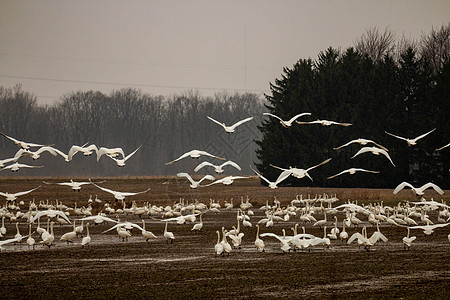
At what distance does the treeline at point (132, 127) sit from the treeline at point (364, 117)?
41904 mm

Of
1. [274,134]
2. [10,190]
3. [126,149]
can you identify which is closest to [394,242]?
[10,190]

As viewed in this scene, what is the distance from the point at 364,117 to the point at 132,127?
218ft

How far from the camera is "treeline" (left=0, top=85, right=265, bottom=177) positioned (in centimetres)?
12181

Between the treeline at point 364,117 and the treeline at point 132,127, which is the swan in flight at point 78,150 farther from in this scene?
the treeline at point 132,127

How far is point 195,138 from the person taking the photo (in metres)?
130

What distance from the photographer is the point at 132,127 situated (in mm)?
132125

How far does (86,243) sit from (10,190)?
120 ft

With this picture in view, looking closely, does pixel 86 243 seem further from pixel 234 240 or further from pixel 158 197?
pixel 158 197

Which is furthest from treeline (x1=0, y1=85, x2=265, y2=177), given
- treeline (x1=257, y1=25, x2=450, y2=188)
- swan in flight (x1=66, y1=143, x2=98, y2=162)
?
swan in flight (x1=66, y1=143, x2=98, y2=162)

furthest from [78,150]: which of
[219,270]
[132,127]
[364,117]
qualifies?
[132,127]

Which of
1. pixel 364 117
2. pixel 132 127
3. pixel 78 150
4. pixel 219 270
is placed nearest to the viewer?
pixel 219 270

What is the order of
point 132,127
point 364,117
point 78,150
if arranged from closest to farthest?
point 78,150 → point 364,117 → point 132,127

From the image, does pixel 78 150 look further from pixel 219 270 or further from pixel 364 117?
pixel 364 117

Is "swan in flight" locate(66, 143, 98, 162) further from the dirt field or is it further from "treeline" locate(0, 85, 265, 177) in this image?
"treeline" locate(0, 85, 265, 177)
